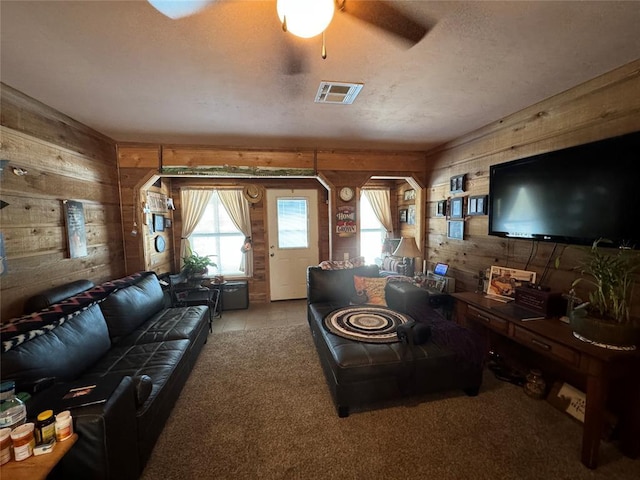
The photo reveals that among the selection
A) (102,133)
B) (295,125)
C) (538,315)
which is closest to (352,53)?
(295,125)

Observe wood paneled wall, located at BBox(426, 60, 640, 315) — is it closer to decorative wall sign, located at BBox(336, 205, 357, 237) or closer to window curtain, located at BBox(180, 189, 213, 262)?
decorative wall sign, located at BBox(336, 205, 357, 237)

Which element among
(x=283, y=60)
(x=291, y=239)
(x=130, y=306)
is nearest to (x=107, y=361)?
(x=130, y=306)

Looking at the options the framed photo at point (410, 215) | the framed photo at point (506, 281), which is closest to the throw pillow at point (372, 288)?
the framed photo at point (506, 281)

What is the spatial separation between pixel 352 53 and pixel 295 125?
1304 mm

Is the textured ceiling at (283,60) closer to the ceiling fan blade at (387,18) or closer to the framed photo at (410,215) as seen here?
the ceiling fan blade at (387,18)

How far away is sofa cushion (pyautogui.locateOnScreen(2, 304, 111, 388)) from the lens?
1361mm

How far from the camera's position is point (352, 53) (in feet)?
5.13

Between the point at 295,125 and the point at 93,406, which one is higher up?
the point at 295,125

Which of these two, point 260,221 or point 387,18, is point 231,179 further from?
point 387,18

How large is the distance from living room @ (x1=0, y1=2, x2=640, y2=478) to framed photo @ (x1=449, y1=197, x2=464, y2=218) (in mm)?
119

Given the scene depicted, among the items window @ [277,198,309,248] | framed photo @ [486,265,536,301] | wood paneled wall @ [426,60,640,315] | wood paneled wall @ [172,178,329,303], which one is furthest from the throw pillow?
window @ [277,198,309,248]

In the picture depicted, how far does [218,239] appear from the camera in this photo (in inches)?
181

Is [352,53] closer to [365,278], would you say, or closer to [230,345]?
[365,278]

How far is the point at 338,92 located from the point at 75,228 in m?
2.68
